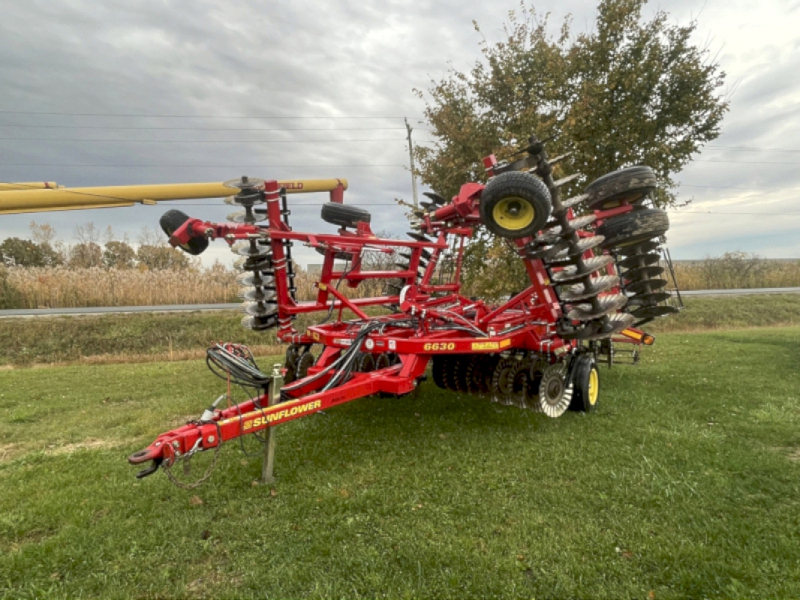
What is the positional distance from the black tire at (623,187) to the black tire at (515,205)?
124 centimetres

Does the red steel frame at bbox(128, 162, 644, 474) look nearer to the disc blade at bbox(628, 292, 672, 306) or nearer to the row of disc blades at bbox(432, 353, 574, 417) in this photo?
the row of disc blades at bbox(432, 353, 574, 417)

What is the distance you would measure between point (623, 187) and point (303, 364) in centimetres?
433

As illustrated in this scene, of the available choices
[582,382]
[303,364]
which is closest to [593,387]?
[582,382]

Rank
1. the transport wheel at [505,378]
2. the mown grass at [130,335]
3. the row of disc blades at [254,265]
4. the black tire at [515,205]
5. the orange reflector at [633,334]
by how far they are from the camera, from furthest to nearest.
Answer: the mown grass at [130,335], the orange reflector at [633,334], the row of disc blades at [254,265], the transport wheel at [505,378], the black tire at [515,205]

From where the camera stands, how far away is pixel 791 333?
40.8 ft

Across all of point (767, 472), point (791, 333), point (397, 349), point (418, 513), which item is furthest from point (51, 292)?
point (791, 333)

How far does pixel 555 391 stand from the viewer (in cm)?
531

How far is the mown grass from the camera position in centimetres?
1248

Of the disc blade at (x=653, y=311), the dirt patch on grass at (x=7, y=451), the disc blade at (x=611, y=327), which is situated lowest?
the dirt patch on grass at (x=7, y=451)

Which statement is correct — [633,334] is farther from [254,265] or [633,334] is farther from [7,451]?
[7,451]

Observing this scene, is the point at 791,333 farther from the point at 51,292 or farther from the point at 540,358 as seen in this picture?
the point at 51,292

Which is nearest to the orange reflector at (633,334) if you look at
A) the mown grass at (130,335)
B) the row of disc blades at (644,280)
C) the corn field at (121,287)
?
the row of disc blades at (644,280)

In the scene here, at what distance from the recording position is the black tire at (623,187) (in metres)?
5.11

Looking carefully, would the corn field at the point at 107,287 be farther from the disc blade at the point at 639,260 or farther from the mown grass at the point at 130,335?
the disc blade at the point at 639,260
